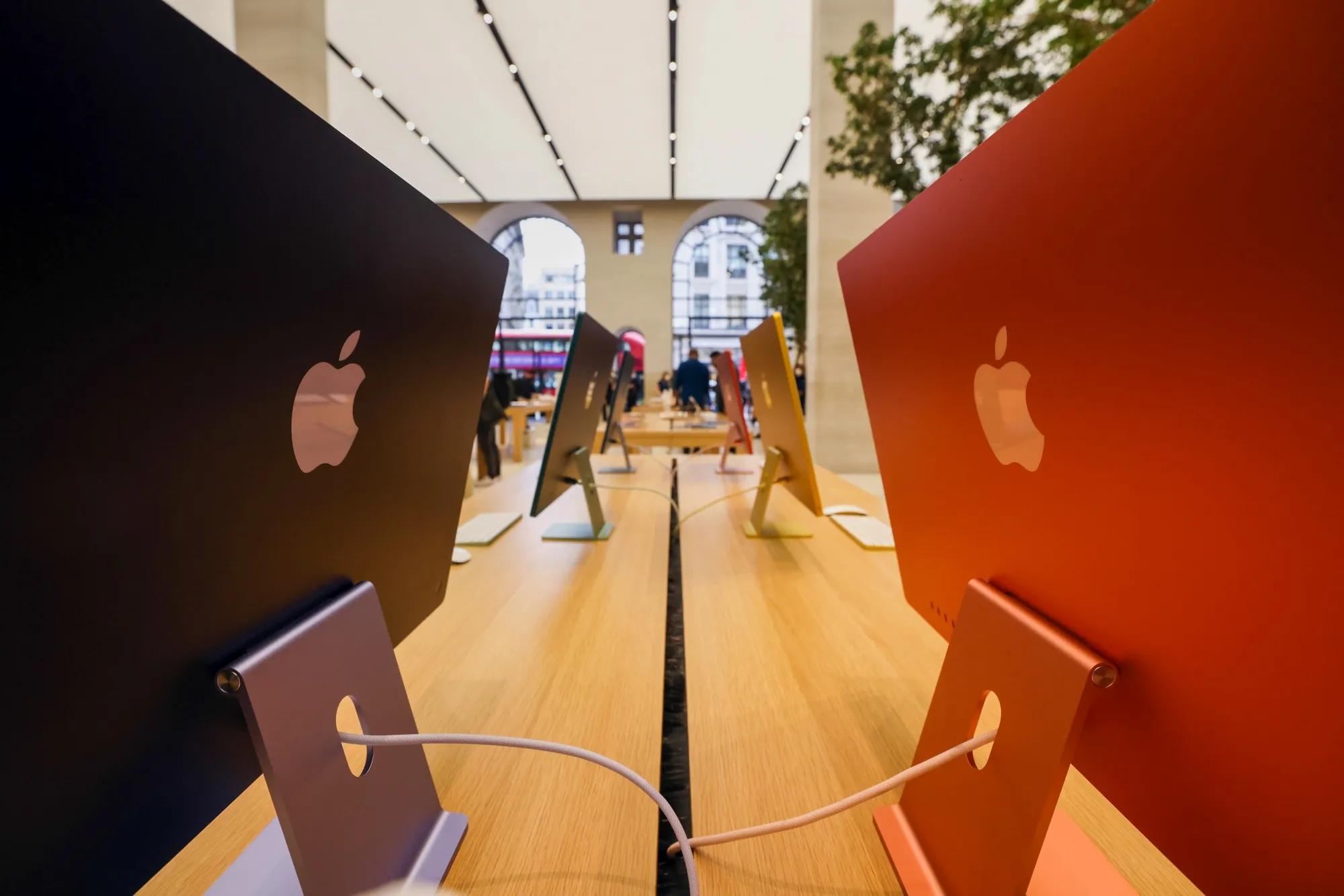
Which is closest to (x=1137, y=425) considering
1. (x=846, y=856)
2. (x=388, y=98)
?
(x=846, y=856)

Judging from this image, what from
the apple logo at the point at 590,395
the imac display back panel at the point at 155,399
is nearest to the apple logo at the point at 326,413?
the imac display back panel at the point at 155,399

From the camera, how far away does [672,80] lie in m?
6.63

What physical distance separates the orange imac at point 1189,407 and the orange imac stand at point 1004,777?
0.04 feet

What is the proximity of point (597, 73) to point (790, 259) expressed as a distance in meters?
2.83

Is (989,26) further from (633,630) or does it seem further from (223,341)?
(223,341)

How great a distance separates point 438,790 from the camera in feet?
1.83

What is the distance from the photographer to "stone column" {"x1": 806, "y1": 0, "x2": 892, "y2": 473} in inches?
185

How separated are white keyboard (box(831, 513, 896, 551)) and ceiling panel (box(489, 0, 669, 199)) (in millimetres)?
5403

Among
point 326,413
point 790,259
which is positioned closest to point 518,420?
point 790,259

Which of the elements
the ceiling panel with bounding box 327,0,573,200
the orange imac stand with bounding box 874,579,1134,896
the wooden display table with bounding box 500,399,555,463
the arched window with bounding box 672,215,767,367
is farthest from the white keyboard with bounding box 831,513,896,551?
the arched window with bounding box 672,215,767,367

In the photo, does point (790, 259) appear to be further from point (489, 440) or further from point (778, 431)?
point (778, 431)

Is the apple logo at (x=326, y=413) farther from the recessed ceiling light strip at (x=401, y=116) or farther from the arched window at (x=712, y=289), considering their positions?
the arched window at (x=712, y=289)

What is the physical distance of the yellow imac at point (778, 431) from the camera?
129 cm

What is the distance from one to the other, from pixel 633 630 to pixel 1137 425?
720 millimetres
